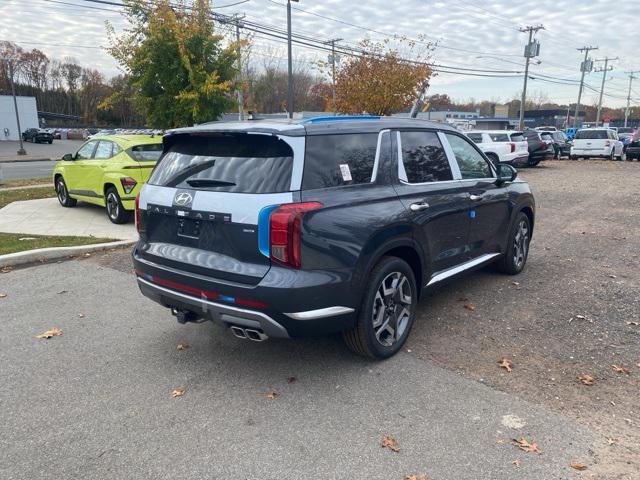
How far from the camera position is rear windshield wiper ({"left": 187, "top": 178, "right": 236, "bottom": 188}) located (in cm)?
349

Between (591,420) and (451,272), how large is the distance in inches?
71.0

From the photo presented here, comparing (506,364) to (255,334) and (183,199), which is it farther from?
(183,199)

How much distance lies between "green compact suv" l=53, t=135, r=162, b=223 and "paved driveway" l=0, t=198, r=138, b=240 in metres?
0.35

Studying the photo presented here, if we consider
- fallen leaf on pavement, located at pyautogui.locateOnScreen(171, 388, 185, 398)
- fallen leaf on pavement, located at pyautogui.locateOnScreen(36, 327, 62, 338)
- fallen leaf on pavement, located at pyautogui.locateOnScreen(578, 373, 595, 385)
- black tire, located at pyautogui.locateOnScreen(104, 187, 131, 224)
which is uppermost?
black tire, located at pyautogui.locateOnScreen(104, 187, 131, 224)

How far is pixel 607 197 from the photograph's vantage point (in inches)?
543

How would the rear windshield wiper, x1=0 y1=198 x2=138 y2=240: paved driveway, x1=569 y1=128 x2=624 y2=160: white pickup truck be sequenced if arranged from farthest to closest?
1. x1=569 y1=128 x2=624 y2=160: white pickup truck
2. x1=0 y1=198 x2=138 y2=240: paved driveway
3. the rear windshield wiper

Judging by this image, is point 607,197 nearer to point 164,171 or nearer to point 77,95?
point 164,171

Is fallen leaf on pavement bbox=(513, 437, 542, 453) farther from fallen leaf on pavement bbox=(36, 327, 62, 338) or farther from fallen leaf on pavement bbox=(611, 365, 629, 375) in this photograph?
fallen leaf on pavement bbox=(36, 327, 62, 338)

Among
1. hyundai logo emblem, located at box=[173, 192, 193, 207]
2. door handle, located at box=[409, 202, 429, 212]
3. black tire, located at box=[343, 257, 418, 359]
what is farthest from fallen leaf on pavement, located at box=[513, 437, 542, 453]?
hyundai logo emblem, located at box=[173, 192, 193, 207]

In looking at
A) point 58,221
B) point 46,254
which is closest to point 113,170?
point 58,221

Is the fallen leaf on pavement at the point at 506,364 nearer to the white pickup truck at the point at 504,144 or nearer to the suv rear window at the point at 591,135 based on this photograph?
the white pickup truck at the point at 504,144

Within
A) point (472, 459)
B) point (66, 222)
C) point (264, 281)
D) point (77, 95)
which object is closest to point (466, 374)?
point (472, 459)

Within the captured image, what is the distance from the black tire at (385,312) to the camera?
372 cm

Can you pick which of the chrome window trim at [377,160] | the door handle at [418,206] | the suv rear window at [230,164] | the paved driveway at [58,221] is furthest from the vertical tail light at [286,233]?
the paved driveway at [58,221]
